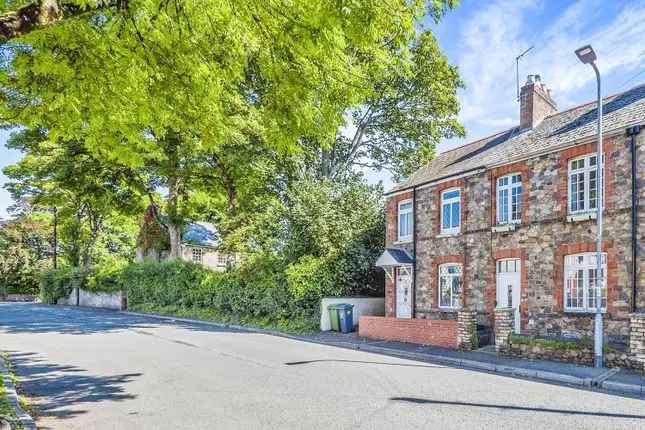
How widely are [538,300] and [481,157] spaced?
246 inches

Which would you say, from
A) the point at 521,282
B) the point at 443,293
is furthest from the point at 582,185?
the point at 443,293

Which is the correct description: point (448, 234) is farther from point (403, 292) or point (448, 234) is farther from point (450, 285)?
point (403, 292)

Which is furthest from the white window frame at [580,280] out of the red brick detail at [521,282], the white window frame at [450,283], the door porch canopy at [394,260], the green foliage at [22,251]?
the green foliage at [22,251]

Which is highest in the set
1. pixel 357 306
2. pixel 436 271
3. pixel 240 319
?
pixel 436 271

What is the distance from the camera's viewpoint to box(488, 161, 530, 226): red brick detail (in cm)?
1694

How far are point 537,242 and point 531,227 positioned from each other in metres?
0.54

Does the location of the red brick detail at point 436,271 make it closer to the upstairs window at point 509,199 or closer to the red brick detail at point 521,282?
the red brick detail at point 521,282

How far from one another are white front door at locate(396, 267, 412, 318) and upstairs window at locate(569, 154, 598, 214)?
7586mm

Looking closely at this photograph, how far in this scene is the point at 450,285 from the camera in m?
19.7

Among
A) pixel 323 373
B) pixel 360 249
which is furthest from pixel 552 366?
pixel 360 249

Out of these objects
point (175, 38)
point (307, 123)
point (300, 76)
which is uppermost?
point (175, 38)

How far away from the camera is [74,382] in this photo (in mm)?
9633

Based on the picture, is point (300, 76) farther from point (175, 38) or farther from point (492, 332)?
point (492, 332)

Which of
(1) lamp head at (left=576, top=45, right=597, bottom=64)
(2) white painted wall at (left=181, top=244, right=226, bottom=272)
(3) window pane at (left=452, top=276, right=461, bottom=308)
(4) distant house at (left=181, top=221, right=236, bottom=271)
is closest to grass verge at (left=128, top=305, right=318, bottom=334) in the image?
(3) window pane at (left=452, top=276, right=461, bottom=308)
